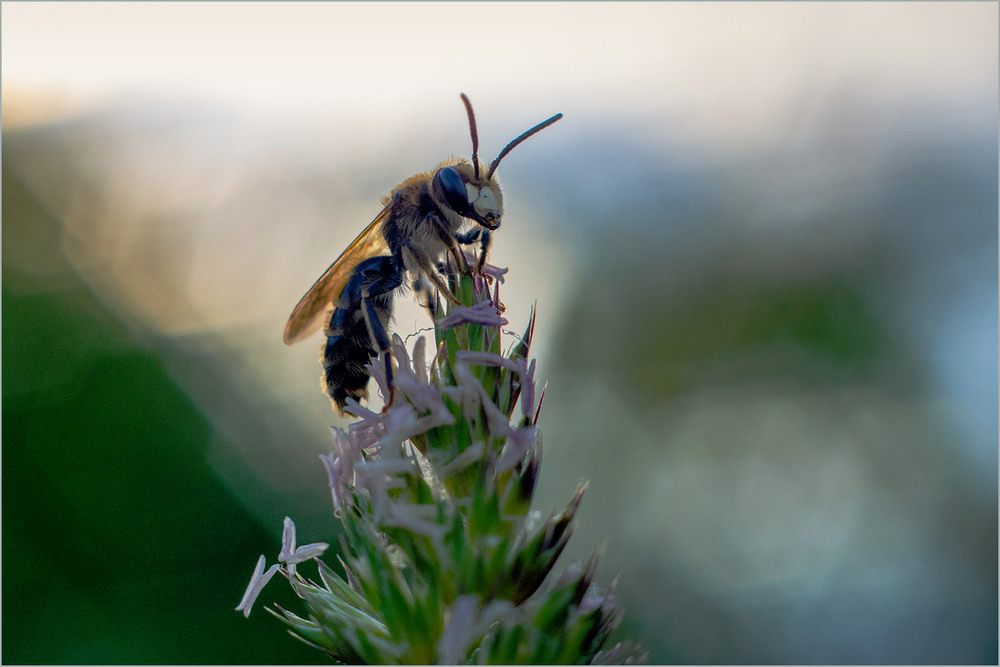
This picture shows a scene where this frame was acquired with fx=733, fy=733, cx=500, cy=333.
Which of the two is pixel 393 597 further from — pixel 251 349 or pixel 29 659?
pixel 251 349

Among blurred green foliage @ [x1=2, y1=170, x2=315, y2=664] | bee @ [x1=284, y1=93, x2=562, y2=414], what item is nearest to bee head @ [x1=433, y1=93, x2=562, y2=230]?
bee @ [x1=284, y1=93, x2=562, y2=414]

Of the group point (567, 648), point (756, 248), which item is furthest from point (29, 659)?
point (756, 248)

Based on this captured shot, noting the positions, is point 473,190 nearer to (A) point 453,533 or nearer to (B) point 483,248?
(B) point 483,248

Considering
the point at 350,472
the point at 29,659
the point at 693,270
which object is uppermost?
the point at 693,270

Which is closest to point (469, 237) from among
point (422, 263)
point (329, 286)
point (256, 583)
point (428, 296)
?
point (422, 263)

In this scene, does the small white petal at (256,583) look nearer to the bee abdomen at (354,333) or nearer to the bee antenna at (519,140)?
the bee abdomen at (354,333)

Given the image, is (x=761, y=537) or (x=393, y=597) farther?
(x=761, y=537)

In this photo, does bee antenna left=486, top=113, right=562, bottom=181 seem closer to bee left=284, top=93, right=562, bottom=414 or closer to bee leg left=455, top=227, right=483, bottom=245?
bee left=284, top=93, right=562, bottom=414

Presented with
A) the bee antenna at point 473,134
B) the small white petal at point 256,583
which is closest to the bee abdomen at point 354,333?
the bee antenna at point 473,134
